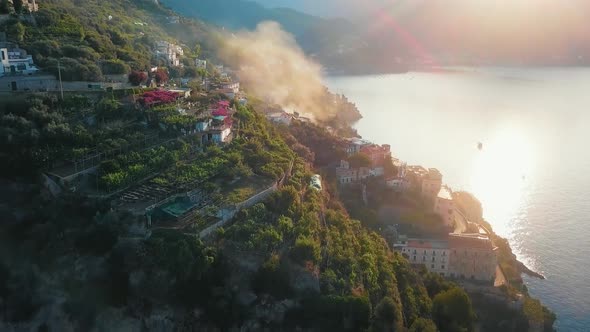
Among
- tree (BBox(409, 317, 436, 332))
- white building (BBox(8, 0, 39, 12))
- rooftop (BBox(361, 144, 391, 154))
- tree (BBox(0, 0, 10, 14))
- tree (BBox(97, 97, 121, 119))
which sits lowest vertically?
tree (BBox(409, 317, 436, 332))

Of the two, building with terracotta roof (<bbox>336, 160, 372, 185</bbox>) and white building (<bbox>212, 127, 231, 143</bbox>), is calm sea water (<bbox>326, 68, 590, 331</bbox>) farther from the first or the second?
white building (<bbox>212, 127, 231, 143</bbox>)

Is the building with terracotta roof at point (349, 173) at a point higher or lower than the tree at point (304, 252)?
higher

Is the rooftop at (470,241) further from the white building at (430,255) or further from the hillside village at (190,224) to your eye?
the white building at (430,255)

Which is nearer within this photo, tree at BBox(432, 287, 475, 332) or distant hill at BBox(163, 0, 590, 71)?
tree at BBox(432, 287, 475, 332)

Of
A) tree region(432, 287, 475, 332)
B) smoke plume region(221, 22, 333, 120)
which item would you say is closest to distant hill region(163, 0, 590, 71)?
smoke plume region(221, 22, 333, 120)

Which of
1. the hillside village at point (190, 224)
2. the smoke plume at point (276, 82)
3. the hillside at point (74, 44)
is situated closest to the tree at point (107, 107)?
the hillside village at point (190, 224)

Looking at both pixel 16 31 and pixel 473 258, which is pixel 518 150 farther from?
pixel 16 31
